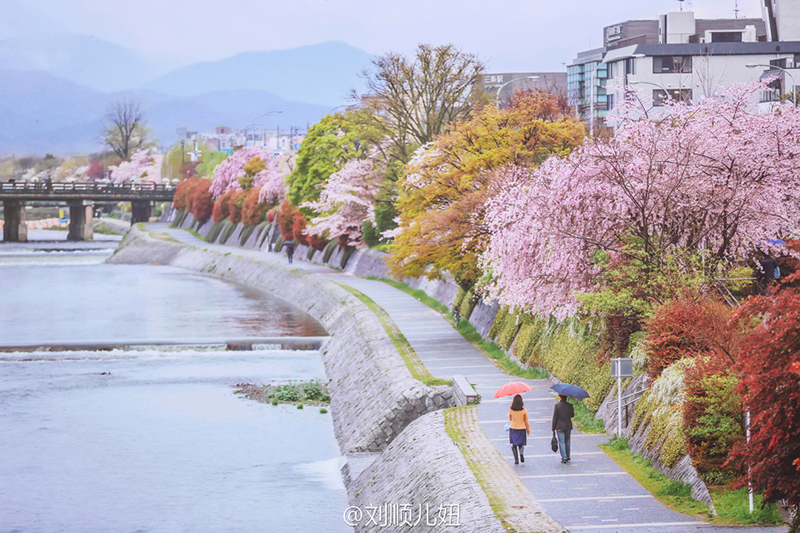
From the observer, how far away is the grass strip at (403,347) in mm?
30492

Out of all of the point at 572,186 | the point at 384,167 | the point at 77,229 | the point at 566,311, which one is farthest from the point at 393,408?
the point at 77,229

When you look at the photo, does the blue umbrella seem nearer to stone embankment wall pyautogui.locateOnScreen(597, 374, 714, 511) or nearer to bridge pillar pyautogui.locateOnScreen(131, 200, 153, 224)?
stone embankment wall pyautogui.locateOnScreen(597, 374, 714, 511)

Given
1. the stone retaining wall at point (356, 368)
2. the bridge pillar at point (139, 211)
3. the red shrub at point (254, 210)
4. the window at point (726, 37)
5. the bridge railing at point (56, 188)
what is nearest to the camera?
the stone retaining wall at point (356, 368)

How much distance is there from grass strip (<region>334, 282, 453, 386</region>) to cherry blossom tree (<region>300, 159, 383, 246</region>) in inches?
706

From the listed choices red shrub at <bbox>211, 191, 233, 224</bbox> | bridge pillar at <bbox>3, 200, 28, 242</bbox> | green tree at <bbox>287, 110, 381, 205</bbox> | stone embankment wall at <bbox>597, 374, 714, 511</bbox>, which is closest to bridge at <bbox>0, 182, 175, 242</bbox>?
bridge pillar at <bbox>3, 200, 28, 242</bbox>

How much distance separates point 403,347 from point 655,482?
63.4 ft

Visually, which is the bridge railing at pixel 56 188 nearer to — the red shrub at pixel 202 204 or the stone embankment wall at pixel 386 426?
the red shrub at pixel 202 204

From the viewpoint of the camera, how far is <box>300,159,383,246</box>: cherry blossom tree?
2881 inches

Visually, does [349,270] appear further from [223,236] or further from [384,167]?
[223,236]

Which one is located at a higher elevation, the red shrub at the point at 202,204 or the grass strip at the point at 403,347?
the red shrub at the point at 202,204

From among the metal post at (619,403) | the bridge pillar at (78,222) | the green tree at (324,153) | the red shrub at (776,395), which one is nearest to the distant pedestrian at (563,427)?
the metal post at (619,403)

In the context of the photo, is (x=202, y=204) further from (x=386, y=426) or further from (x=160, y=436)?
(x=386, y=426)

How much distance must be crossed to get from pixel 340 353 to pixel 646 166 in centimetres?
2078

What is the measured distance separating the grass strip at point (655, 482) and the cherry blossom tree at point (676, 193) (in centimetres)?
577
